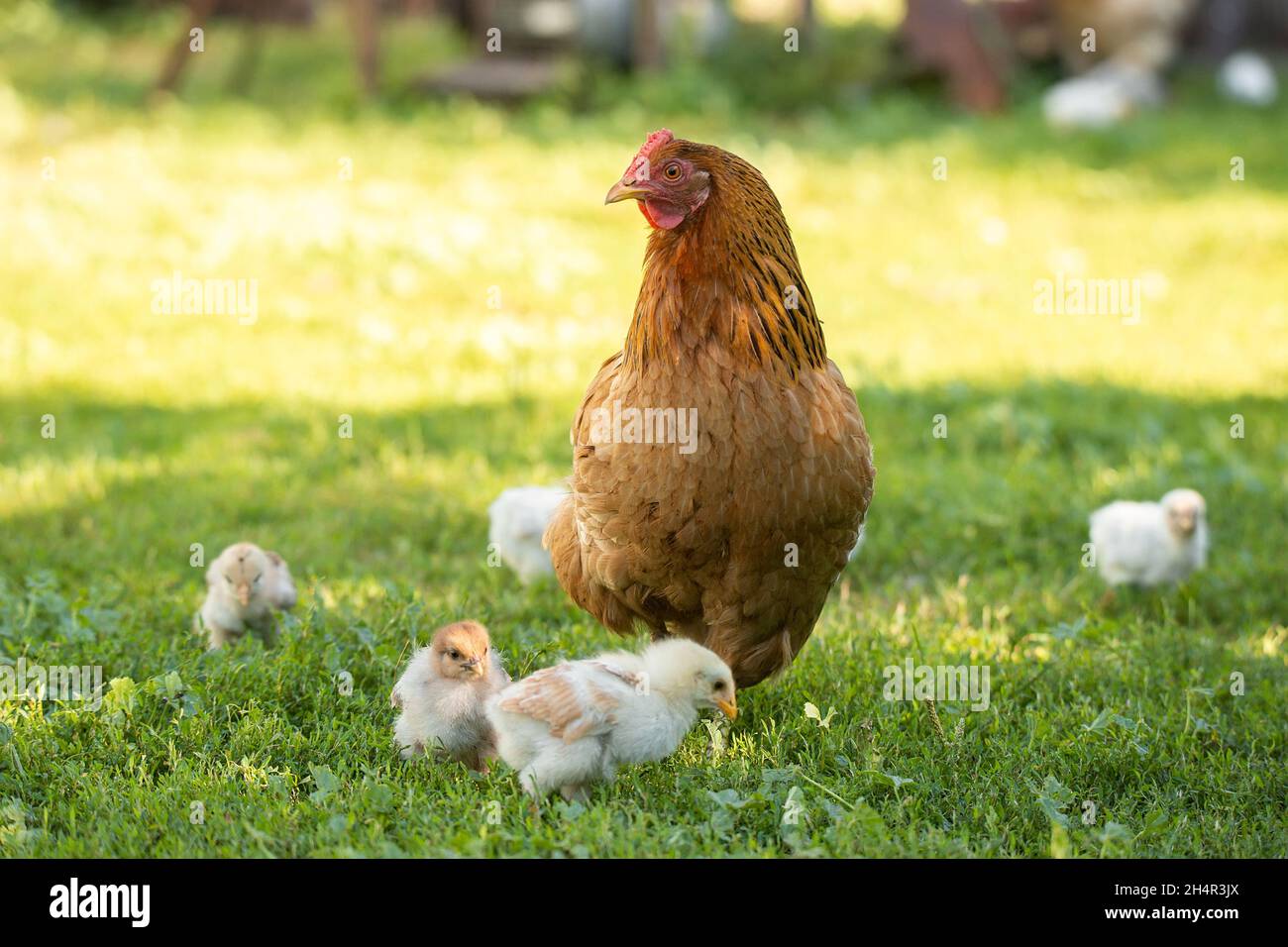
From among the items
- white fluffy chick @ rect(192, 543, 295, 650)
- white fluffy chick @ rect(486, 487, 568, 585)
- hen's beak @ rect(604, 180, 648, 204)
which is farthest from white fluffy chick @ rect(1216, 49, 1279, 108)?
white fluffy chick @ rect(192, 543, 295, 650)

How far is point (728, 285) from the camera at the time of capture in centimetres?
445

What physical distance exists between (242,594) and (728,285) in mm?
2154

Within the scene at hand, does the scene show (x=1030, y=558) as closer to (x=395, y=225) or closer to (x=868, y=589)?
(x=868, y=589)

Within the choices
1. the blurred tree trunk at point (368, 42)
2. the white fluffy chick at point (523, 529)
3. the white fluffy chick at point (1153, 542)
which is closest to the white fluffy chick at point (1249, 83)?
the blurred tree trunk at point (368, 42)

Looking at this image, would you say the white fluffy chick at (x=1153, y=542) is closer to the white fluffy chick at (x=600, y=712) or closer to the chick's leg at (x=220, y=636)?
the white fluffy chick at (x=600, y=712)

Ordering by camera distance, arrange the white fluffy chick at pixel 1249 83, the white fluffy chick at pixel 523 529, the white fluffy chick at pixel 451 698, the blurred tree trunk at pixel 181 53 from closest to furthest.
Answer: the white fluffy chick at pixel 451 698 < the white fluffy chick at pixel 523 529 < the blurred tree trunk at pixel 181 53 < the white fluffy chick at pixel 1249 83

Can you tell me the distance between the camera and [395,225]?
35.9 feet

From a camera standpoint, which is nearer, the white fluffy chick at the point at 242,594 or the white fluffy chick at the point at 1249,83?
the white fluffy chick at the point at 242,594

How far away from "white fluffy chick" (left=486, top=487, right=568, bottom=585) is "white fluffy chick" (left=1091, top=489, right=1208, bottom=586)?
2.47 metres

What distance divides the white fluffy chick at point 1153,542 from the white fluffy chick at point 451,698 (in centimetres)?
313

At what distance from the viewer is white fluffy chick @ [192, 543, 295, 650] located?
17.1 ft

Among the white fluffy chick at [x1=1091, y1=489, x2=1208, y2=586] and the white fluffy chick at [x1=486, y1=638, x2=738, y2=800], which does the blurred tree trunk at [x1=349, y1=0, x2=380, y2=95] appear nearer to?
the white fluffy chick at [x1=1091, y1=489, x2=1208, y2=586]

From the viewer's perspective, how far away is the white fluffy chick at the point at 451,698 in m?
4.41
